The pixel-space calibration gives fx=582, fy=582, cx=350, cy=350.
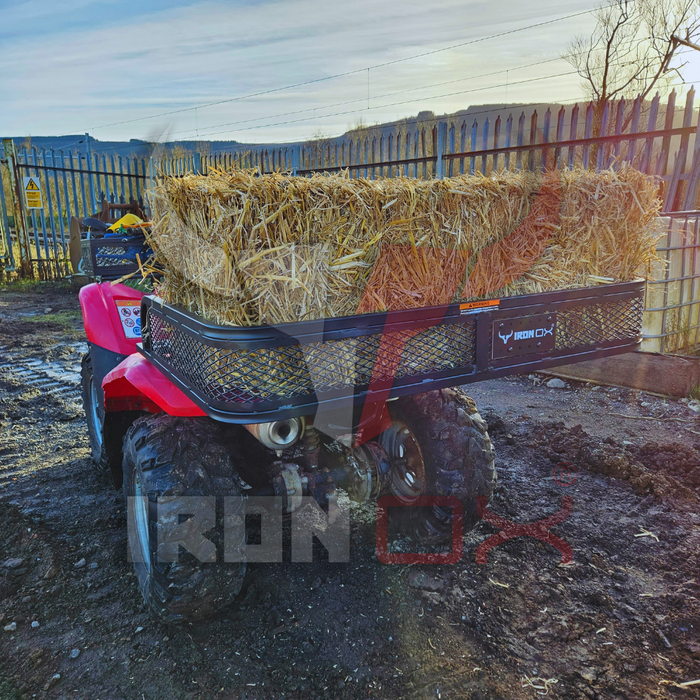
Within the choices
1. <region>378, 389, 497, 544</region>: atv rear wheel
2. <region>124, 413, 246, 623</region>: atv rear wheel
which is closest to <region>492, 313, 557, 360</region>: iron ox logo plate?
<region>378, 389, 497, 544</region>: atv rear wheel

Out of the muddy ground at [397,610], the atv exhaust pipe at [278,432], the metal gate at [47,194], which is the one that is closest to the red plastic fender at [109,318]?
the muddy ground at [397,610]

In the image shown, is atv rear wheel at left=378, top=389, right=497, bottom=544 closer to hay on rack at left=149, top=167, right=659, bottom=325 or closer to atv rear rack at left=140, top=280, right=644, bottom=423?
atv rear rack at left=140, top=280, right=644, bottom=423

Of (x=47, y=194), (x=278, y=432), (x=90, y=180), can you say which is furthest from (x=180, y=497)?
(x=47, y=194)

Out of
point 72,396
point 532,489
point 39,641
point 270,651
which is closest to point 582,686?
point 270,651

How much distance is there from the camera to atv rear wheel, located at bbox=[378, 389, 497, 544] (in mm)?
2686

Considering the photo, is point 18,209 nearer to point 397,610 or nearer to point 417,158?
point 417,158

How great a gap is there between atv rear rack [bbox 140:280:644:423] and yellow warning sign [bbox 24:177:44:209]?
12.1 m

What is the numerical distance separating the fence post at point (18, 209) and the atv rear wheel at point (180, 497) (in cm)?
1249

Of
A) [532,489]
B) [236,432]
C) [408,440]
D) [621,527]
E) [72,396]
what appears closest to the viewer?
[236,432]

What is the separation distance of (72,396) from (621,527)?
4.69 meters

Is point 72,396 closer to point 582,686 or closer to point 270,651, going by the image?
point 270,651

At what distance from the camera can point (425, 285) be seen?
2.34 metres

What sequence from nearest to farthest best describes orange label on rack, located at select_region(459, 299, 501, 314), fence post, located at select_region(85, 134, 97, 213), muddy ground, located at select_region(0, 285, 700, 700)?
1. muddy ground, located at select_region(0, 285, 700, 700)
2. orange label on rack, located at select_region(459, 299, 501, 314)
3. fence post, located at select_region(85, 134, 97, 213)

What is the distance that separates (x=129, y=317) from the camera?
10.8 feet
